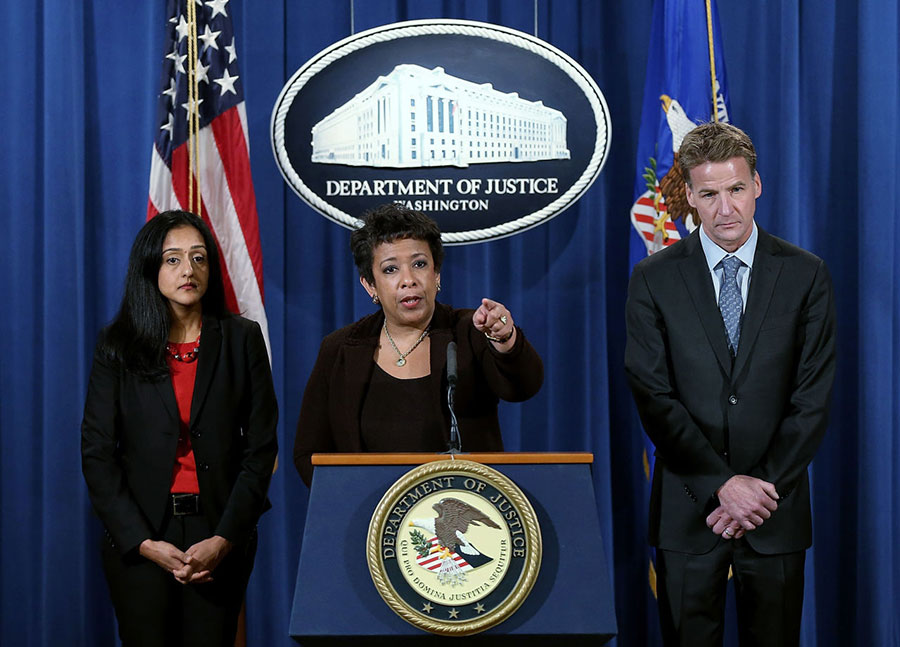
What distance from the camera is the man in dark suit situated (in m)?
2.14

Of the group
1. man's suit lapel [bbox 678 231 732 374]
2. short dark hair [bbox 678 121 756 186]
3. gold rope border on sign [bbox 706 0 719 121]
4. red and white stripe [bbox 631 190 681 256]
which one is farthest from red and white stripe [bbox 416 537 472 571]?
gold rope border on sign [bbox 706 0 719 121]

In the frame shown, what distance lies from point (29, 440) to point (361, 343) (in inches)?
76.4

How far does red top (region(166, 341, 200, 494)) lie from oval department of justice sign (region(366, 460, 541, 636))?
1117 millimetres

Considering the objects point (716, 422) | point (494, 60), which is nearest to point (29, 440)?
point (494, 60)

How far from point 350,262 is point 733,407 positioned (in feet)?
6.03

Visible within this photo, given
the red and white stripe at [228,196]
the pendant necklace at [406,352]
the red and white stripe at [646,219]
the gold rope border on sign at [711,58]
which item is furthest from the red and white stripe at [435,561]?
the gold rope border on sign at [711,58]

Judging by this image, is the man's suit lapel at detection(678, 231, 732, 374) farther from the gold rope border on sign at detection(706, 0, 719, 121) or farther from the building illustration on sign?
the building illustration on sign

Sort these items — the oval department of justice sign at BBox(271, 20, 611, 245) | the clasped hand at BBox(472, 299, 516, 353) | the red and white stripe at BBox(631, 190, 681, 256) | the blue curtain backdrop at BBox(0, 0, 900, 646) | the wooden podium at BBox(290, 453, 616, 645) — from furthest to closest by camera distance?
the blue curtain backdrop at BBox(0, 0, 900, 646)
the oval department of justice sign at BBox(271, 20, 611, 245)
the red and white stripe at BBox(631, 190, 681, 256)
the clasped hand at BBox(472, 299, 516, 353)
the wooden podium at BBox(290, 453, 616, 645)

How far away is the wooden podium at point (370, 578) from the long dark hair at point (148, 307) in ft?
3.57

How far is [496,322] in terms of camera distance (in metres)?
1.86

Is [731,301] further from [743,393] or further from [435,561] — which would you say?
[435,561]

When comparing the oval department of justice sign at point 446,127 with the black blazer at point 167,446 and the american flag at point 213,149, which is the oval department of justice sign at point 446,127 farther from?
the black blazer at point 167,446

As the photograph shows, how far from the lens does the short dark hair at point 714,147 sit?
2.23 m

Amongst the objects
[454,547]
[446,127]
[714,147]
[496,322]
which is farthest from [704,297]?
[446,127]
